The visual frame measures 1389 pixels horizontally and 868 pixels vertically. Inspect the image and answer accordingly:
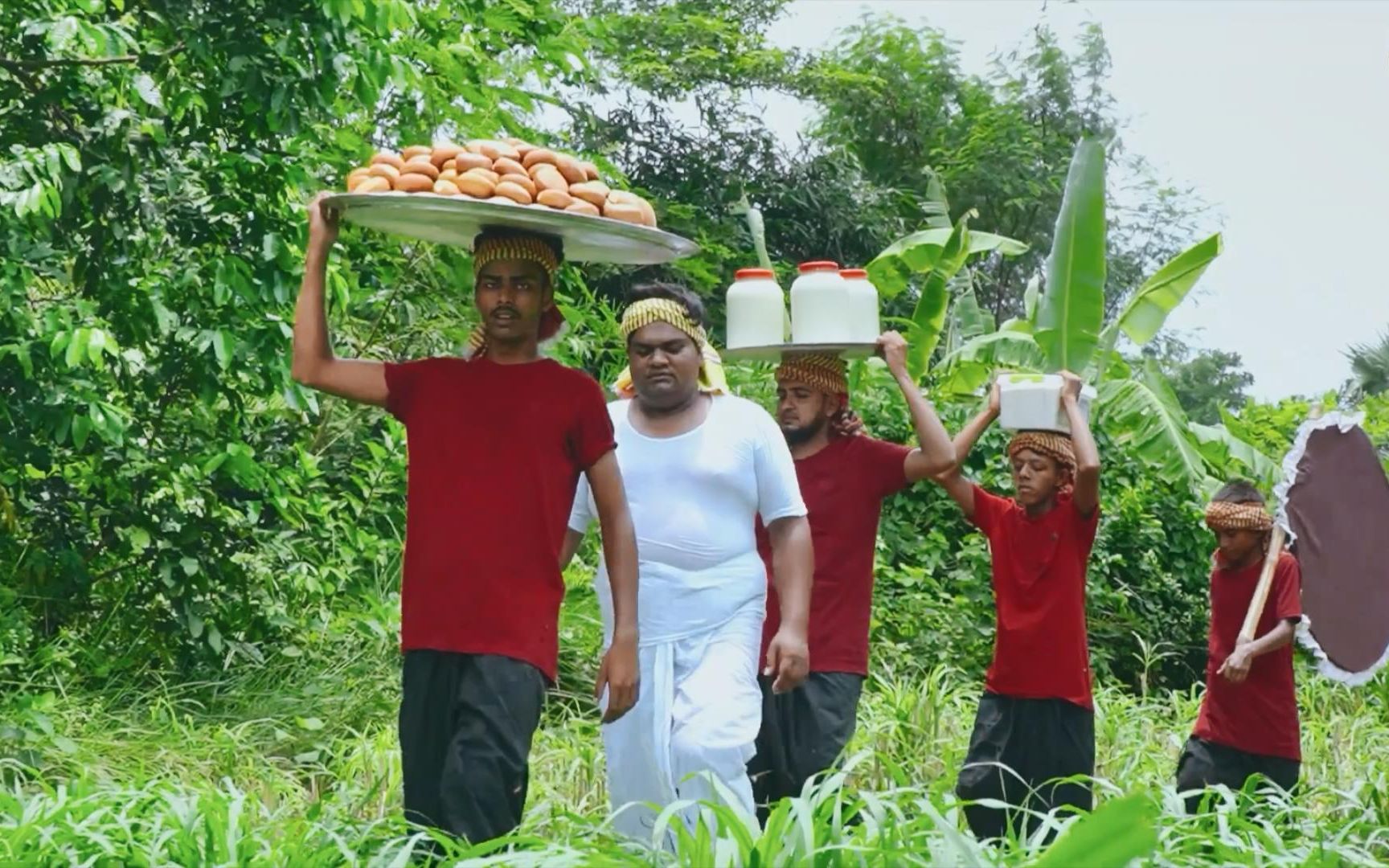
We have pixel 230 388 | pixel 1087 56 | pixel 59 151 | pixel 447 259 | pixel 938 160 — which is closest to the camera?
pixel 59 151

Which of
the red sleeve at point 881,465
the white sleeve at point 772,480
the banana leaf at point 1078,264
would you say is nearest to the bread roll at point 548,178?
the white sleeve at point 772,480

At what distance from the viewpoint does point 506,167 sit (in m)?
4.44

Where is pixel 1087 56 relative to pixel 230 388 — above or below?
above

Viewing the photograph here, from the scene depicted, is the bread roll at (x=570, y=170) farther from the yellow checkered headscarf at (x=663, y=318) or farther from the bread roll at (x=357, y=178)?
the yellow checkered headscarf at (x=663, y=318)

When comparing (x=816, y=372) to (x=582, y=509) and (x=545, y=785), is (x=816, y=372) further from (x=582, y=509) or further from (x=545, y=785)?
(x=545, y=785)

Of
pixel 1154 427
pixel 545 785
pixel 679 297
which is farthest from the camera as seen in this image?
pixel 1154 427

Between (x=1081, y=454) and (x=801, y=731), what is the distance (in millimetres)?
1139

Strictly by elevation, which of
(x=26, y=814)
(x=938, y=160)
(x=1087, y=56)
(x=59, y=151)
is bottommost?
(x=26, y=814)

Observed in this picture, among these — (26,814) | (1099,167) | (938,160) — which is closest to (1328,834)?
(26,814)

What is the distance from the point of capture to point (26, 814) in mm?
4117

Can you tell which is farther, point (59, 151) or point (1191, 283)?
point (1191, 283)

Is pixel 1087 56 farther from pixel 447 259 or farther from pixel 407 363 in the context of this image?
pixel 407 363

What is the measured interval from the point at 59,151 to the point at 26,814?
7.42ft

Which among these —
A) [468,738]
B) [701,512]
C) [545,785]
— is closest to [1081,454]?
[701,512]
